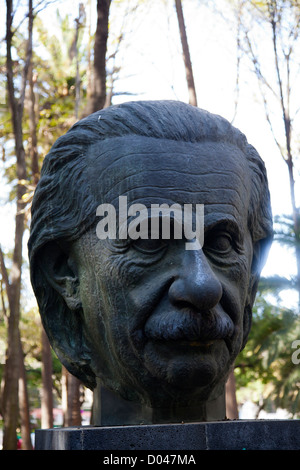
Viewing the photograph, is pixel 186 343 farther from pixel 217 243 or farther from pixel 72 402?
pixel 72 402

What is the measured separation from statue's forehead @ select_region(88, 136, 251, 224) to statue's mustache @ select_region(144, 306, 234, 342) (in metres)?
0.62

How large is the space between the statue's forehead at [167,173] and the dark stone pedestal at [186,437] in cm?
118

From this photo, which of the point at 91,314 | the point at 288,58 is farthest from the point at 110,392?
the point at 288,58

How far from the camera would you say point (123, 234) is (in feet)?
11.8

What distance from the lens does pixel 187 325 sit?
10.9 ft

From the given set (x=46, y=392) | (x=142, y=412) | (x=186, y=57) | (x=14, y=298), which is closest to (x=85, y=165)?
(x=142, y=412)

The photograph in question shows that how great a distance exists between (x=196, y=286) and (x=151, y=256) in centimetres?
38

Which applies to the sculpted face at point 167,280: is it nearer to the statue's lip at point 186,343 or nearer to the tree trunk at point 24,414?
the statue's lip at point 186,343

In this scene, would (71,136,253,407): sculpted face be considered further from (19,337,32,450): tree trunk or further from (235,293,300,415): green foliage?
(19,337,32,450): tree trunk

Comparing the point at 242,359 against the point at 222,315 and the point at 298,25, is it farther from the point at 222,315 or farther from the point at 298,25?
the point at 222,315

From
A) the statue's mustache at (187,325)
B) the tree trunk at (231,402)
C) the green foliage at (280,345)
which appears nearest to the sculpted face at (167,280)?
the statue's mustache at (187,325)

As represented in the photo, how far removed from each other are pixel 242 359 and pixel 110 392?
13.6 m

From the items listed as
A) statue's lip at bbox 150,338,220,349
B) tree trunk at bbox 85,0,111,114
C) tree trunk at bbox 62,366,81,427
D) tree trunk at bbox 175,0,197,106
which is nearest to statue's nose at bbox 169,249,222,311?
statue's lip at bbox 150,338,220,349

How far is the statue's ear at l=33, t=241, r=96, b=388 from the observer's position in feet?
13.0
